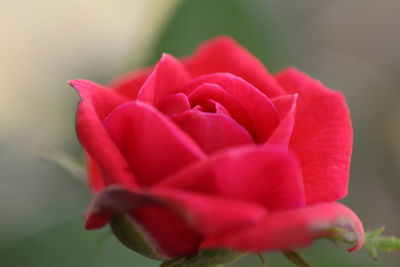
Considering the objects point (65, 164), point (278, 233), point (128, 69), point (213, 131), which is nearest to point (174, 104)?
point (213, 131)

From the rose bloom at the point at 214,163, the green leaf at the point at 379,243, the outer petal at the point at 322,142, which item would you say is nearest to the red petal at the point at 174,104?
the rose bloom at the point at 214,163

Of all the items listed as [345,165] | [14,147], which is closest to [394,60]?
[14,147]

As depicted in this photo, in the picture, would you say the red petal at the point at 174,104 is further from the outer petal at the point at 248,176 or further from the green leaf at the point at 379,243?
the green leaf at the point at 379,243

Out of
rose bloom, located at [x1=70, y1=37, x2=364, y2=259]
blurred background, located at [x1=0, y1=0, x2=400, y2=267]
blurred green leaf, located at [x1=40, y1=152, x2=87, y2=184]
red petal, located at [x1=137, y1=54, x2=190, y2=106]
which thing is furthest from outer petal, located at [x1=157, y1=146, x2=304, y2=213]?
blurred background, located at [x1=0, y1=0, x2=400, y2=267]

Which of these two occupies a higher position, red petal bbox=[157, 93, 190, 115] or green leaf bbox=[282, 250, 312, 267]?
red petal bbox=[157, 93, 190, 115]

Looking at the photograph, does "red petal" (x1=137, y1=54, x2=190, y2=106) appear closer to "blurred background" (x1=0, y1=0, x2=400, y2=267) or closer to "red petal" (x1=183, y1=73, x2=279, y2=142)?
"red petal" (x1=183, y1=73, x2=279, y2=142)
